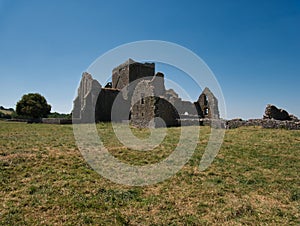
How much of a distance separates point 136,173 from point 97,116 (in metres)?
26.4

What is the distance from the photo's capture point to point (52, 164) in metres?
9.08

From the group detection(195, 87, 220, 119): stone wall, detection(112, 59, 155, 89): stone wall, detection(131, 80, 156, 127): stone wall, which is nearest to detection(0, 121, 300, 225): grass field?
detection(131, 80, 156, 127): stone wall

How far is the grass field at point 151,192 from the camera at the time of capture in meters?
5.61

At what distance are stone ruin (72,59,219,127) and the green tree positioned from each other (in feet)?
83.4

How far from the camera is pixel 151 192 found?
7160 mm

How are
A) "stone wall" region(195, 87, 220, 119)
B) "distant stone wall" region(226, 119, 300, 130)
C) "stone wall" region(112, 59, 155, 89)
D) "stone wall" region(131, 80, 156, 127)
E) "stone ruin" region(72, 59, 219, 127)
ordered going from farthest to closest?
1. "stone wall" region(112, 59, 155, 89)
2. "stone wall" region(195, 87, 220, 119)
3. "stone ruin" region(72, 59, 219, 127)
4. "stone wall" region(131, 80, 156, 127)
5. "distant stone wall" region(226, 119, 300, 130)

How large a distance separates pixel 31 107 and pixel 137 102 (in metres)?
45.0

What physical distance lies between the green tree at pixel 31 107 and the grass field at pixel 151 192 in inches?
2097

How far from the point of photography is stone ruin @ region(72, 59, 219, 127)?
76.2 ft

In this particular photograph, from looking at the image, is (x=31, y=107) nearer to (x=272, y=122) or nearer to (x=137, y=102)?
(x=137, y=102)

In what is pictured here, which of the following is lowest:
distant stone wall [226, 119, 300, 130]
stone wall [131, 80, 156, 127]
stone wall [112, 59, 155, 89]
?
distant stone wall [226, 119, 300, 130]

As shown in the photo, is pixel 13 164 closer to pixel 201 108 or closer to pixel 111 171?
pixel 111 171

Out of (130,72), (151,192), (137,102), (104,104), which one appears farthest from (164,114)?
(130,72)

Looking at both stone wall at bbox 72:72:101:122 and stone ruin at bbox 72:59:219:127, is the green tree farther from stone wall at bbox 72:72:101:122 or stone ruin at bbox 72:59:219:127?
stone wall at bbox 72:72:101:122
